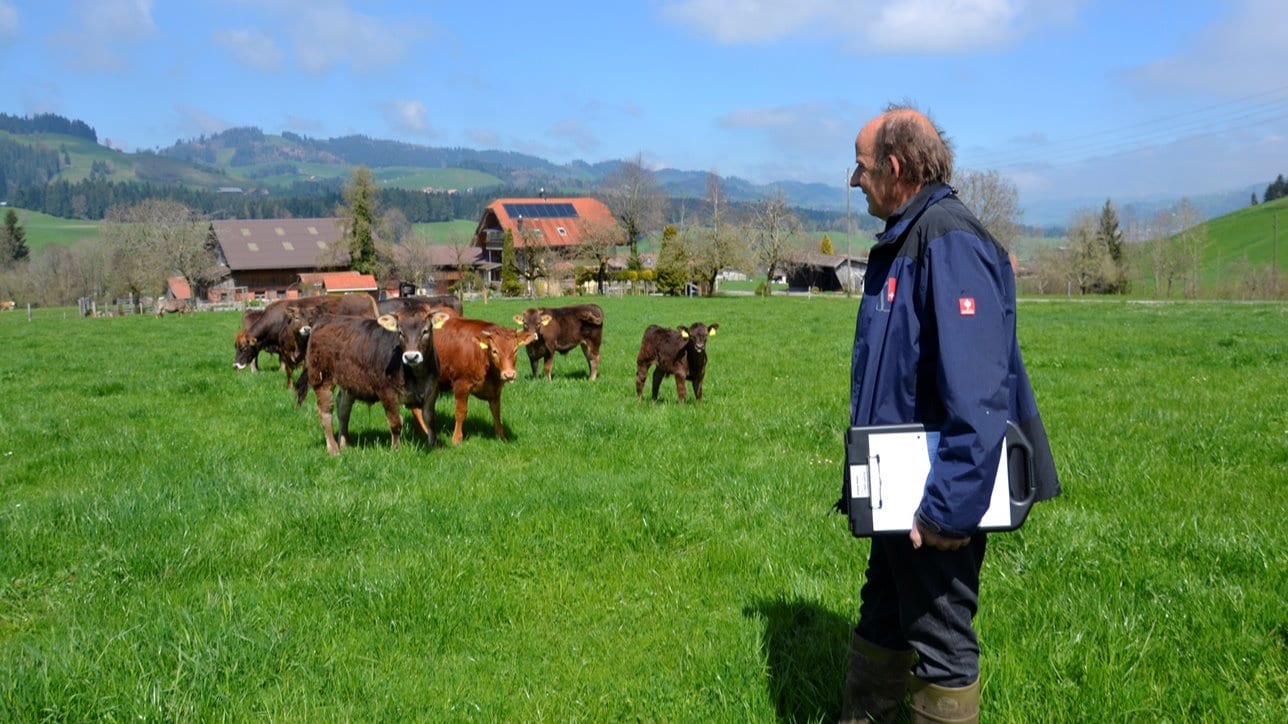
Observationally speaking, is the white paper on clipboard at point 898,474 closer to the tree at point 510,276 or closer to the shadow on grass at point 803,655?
the shadow on grass at point 803,655

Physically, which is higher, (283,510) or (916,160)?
(916,160)

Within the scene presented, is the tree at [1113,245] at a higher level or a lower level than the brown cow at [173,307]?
higher

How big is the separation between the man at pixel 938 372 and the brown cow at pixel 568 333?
13.1 meters

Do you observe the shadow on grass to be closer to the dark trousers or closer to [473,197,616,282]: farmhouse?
the dark trousers

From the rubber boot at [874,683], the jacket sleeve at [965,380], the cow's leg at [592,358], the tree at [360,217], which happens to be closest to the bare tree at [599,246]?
the tree at [360,217]

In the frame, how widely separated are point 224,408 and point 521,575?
8.85m

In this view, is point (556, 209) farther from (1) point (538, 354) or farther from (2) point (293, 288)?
(1) point (538, 354)

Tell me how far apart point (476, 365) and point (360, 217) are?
6749 centimetres

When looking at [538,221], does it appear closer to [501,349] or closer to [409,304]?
A: [409,304]

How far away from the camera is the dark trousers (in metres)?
3.13

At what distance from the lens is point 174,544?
5953 millimetres

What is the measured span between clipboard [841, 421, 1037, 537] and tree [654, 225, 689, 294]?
64.4 m

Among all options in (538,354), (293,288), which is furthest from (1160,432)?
(293,288)

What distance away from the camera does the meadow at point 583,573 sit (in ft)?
13.2
